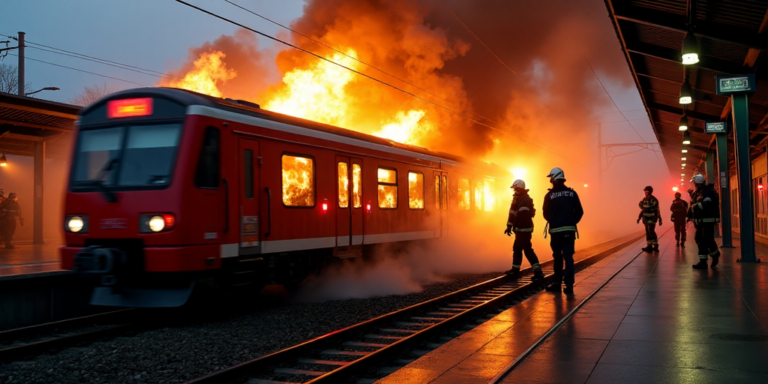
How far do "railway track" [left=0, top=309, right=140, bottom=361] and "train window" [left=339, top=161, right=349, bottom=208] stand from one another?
378 cm

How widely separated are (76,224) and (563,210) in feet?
23.5

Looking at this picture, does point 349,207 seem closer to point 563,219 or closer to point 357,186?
point 357,186

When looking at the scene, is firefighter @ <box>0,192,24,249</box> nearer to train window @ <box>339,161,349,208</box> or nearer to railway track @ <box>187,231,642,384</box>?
train window @ <box>339,161,349,208</box>

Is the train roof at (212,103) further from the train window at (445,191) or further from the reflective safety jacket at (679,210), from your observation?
the reflective safety jacket at (679,210)

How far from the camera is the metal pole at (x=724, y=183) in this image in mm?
19039

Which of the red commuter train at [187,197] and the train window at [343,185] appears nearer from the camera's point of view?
the red commuter train at [187,197]

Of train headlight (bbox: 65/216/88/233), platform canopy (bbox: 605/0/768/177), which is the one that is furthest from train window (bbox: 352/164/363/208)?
platform canopy (bbox: 605/0/768/177)

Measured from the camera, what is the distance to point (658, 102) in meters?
22.0

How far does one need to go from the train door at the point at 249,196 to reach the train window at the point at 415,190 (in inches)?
216

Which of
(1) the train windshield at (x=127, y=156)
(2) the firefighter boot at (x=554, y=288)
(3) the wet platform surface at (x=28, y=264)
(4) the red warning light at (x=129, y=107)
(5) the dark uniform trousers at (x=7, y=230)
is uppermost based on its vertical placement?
(4) the red warning light at (x=129, y=107)

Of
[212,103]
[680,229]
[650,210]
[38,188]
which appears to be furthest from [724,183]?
[38,188]

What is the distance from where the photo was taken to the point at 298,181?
34.6 ft

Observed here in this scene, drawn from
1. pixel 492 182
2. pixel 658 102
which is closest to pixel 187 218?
pixel 492 182

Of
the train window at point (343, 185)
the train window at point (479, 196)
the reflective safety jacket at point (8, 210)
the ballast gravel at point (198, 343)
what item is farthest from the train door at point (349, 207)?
the reflective safety jacket at point (8, 210)
